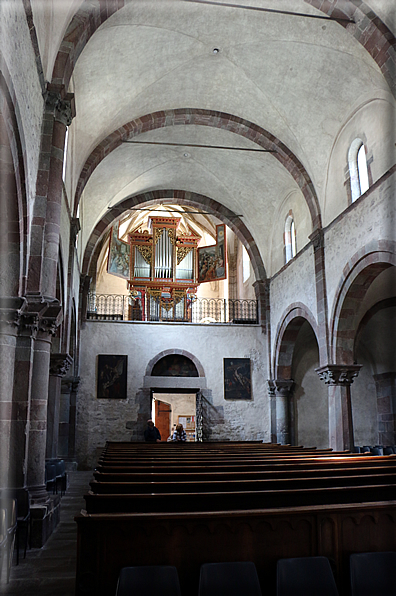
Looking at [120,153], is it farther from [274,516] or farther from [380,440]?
[274,516]

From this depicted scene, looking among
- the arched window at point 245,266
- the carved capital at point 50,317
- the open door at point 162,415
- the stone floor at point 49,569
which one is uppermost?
the arched window at point 245,266

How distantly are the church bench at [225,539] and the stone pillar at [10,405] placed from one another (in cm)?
393

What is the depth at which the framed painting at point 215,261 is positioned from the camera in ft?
73.0

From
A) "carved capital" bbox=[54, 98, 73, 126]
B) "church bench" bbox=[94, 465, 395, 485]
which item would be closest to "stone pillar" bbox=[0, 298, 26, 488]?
"church bench" bbox=[94, 465, 395, 485]

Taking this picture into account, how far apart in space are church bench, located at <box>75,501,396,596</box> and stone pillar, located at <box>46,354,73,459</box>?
9.00 meters

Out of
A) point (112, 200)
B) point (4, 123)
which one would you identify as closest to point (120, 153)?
point (112, 200)

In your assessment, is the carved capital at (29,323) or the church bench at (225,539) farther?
the carved capital at (29,323)

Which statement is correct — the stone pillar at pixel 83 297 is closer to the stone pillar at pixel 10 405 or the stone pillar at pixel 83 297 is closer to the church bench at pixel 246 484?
the stone pillar at pixel 10 405

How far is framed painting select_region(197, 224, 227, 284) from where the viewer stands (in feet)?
73.0

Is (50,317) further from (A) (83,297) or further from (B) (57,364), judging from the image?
(A) (83,297)

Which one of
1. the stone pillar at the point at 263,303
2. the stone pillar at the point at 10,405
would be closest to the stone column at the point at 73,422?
the stone pillar at the point at 263,303

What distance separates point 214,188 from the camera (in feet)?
64.2

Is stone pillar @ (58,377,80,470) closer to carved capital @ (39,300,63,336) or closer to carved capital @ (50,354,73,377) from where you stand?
carved capital @ (50,354,73,377)

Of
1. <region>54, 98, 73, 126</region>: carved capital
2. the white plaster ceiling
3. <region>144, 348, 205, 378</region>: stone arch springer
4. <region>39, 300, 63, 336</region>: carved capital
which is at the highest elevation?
the white plaster ceiling
